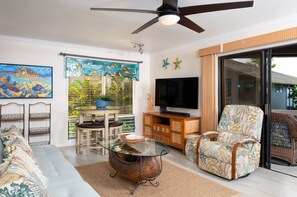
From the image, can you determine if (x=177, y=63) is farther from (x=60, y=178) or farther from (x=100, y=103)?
(x=60, y=178)

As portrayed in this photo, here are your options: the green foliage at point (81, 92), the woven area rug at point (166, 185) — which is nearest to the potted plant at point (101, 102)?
the green foliage at point (81, 92)

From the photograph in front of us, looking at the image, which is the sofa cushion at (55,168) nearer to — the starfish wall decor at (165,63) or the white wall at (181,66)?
the white wall at (181,66)

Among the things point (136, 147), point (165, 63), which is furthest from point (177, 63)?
point (136, 147)

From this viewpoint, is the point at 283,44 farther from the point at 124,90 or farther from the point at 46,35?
the point at 46,35

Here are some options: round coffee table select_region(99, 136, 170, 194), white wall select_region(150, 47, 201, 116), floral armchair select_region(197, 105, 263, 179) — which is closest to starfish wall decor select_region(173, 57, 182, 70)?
white wall select_region(150, 47, 201, 116)

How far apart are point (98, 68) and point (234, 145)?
11.6 feet

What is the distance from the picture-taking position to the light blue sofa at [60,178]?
1649 mm

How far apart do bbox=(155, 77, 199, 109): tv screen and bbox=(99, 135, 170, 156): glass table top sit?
1754mm

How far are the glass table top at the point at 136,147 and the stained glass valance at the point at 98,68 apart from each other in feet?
7.32

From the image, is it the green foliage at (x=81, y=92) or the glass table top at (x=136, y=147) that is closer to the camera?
the glass table top at (x=136, y=147)

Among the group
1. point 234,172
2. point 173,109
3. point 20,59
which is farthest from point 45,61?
point 234,172

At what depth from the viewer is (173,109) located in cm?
520

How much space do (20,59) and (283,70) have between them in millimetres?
5015

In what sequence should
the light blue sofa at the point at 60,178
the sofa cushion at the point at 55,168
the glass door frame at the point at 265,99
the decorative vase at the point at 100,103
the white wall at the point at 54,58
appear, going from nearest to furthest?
the light blue sofa at the point at 60,178 < the sofa cushion at the point at 55,168 < the glass door frame at the point at 265,99 < the white wall at the point at 54,58 < the decorative vase at the point at 100,103
